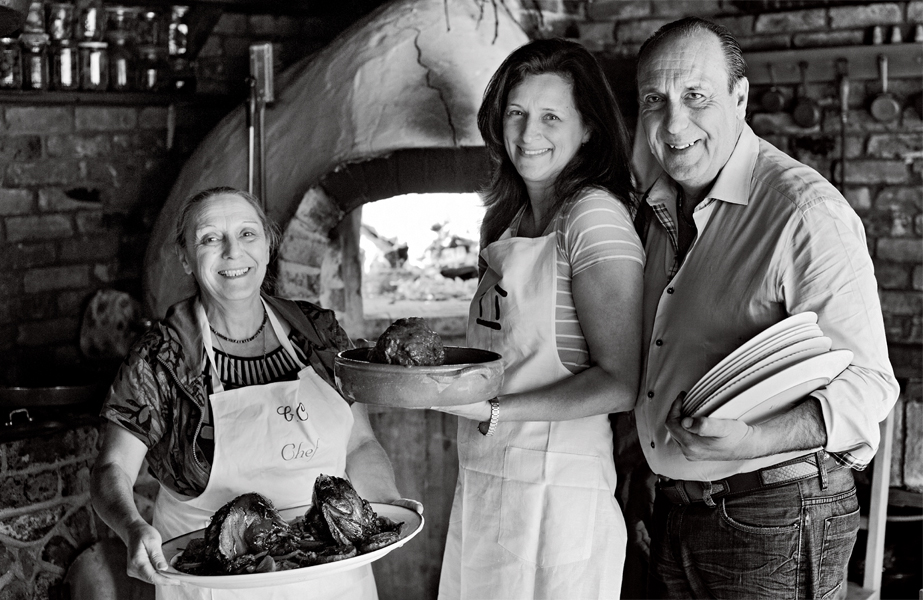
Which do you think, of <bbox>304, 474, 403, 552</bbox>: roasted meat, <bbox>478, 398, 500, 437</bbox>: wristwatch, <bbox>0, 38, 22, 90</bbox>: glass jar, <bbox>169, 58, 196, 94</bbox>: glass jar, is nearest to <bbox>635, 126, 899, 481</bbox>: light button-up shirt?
<bbox>478, 398, 500, 437</bbox>: wristwatch

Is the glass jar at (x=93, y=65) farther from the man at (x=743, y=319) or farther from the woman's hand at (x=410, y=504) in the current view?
the man at (x=743, y=319)

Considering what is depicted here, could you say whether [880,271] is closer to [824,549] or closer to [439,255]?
[439,255]

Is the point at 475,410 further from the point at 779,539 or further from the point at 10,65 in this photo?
the point at 10,65

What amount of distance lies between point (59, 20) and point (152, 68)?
0.42m

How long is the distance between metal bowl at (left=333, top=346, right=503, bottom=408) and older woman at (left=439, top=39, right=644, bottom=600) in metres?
0.14

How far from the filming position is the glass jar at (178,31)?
4.04 metres

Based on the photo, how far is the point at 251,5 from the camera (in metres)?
4.22

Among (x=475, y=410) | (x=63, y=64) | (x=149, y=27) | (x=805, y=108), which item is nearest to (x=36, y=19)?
(x=63, y=64)

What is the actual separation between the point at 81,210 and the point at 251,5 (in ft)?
3.97

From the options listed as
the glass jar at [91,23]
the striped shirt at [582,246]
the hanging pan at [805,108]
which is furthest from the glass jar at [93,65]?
the hanging pan at [805,108]

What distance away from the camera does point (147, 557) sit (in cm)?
176

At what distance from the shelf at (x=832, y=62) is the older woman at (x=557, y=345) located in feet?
6.70

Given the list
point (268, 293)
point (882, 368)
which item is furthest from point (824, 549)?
point (268, 293)

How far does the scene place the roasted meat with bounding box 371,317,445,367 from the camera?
1.80 m
